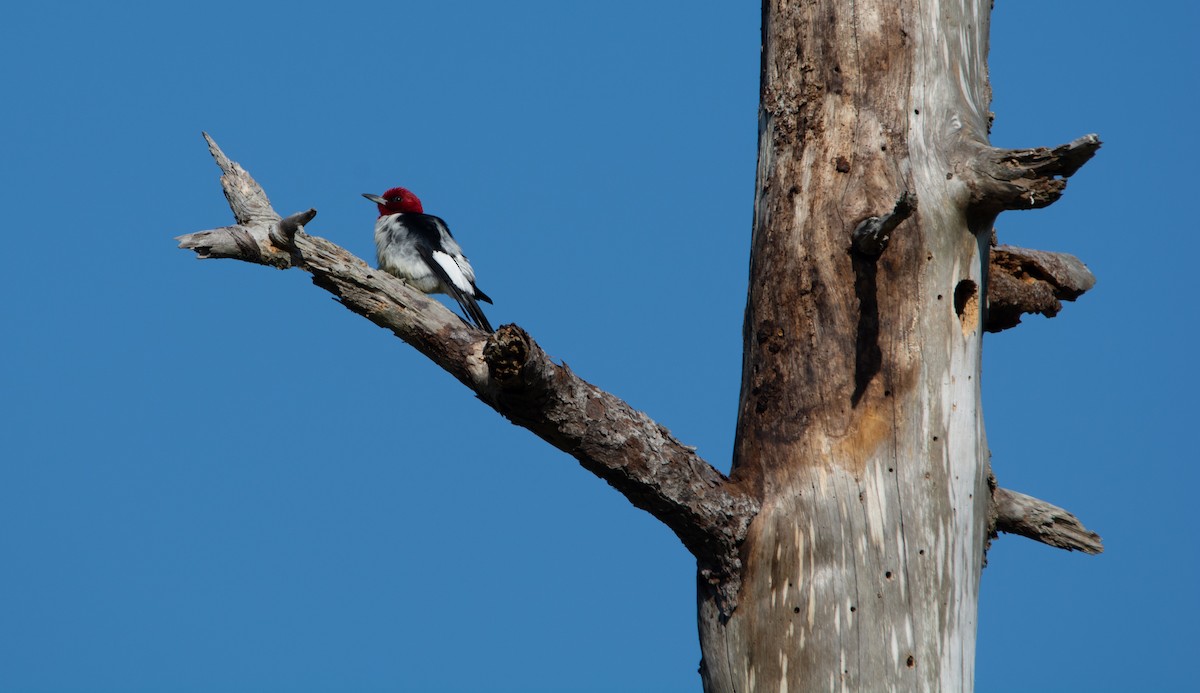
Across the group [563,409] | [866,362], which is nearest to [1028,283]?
[866,362]

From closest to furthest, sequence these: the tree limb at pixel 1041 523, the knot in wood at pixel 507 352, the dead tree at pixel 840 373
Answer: the knot in wood at pixel 507 352, the dead tree at pixel 840 373, the tree limb at pixel 1041 523

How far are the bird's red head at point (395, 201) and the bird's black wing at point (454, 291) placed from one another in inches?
48.9

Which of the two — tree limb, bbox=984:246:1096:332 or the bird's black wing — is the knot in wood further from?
the bird's black wing

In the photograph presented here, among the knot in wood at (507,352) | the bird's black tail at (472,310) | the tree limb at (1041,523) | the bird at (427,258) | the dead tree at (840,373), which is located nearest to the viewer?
the knot in wood at (507,352)

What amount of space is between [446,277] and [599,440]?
107 inches

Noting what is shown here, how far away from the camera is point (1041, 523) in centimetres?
398

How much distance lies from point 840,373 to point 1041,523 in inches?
42.5

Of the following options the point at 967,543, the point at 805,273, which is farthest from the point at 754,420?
the point at 967,543

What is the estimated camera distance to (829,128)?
145 inches

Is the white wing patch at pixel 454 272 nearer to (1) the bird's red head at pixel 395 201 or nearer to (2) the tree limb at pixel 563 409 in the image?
(1) the bird's red head at pixel 395 201

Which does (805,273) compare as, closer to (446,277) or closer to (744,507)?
(744,507)

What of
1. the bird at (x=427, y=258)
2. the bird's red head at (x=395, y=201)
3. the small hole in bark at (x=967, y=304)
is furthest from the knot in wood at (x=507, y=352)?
the bird's red head at (x=395, y=201)

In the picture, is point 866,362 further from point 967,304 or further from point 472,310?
point 472,310

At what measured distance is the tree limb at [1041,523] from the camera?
12.8ft
